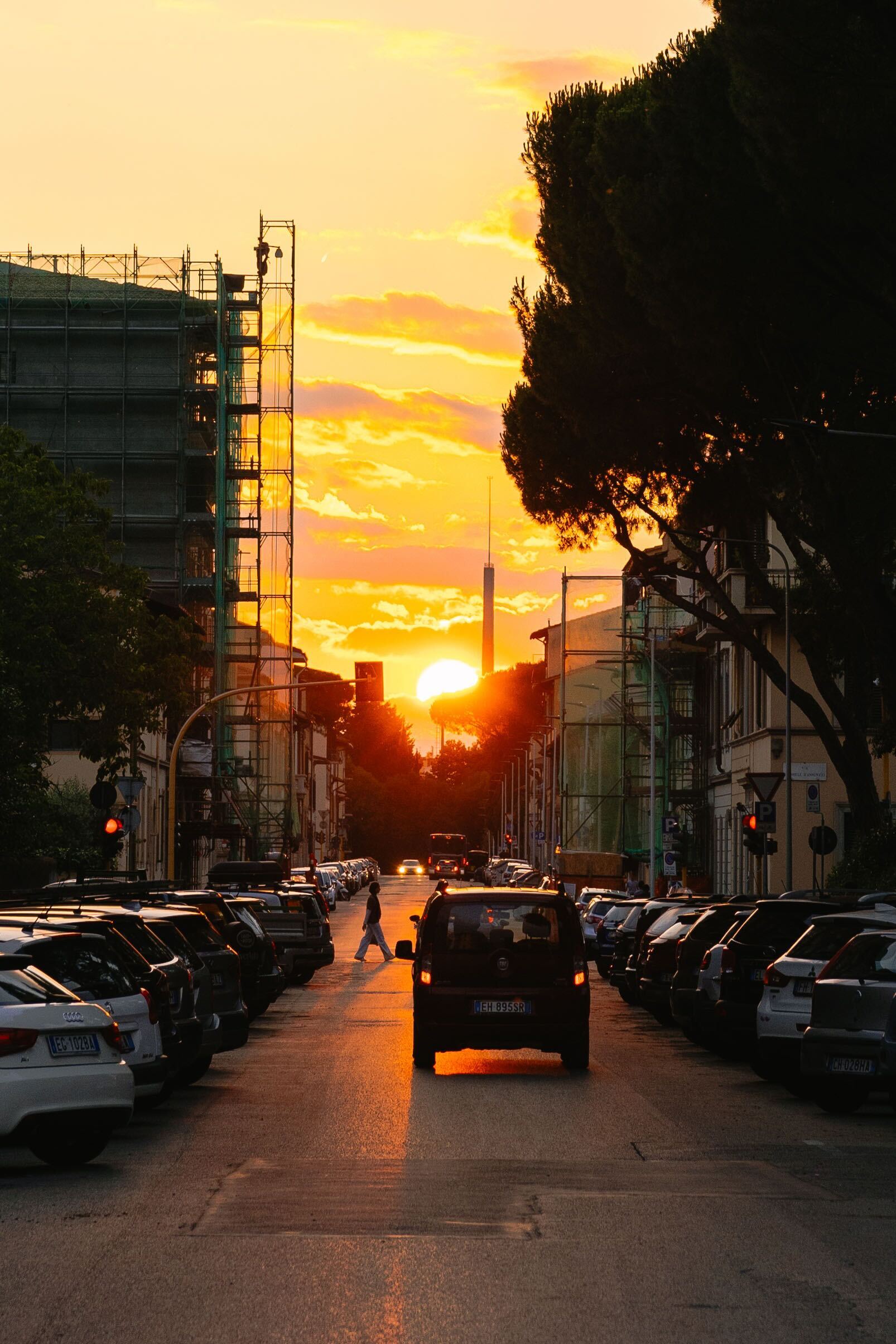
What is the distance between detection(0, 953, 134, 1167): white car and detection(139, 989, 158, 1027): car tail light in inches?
68.4

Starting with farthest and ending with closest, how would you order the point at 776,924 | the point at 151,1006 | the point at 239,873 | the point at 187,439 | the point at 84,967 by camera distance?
the point at 187,439, the point at 239,873, the point at 776,924, the point at 151,1006, the point at 84,967

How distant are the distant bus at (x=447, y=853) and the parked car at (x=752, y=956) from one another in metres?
110

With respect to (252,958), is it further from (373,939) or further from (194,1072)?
(373,939)

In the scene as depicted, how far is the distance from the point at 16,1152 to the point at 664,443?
20565 mm

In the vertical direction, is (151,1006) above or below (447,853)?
below

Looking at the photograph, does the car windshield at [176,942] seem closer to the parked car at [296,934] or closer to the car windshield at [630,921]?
the car windshield at [630,921]

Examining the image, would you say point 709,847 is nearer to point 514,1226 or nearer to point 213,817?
point 213,817

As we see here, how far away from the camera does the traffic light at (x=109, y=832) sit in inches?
1245

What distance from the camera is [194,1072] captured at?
18.2m

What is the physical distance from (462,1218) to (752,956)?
992 centimetres

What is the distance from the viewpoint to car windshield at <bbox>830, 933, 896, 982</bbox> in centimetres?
1546

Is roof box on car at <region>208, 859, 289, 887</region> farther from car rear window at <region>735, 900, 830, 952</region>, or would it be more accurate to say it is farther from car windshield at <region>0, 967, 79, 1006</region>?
car windshield at <region>0, 967, 79, 1006</region>

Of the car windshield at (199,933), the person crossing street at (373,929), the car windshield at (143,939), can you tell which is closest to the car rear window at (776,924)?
the car windshield at (199,933)

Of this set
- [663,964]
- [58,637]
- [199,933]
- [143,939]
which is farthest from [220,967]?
[58,637]
